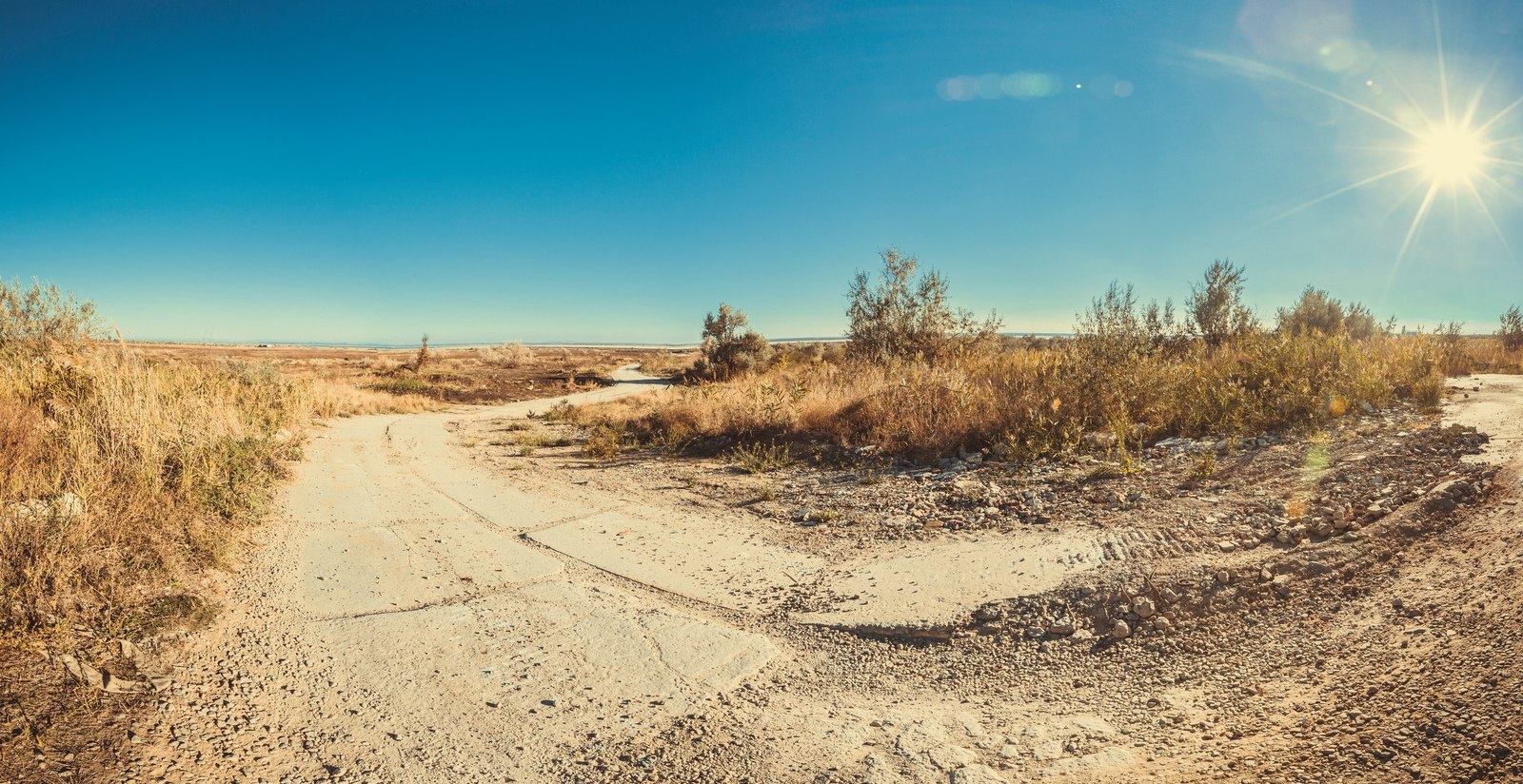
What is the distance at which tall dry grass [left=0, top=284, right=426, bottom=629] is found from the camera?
3.27 meters

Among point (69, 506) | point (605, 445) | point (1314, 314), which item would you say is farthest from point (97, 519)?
point (1314, 314)

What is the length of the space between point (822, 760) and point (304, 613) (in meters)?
3.41

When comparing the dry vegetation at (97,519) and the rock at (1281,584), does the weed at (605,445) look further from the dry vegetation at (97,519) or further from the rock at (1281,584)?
the rock at (1281,584)

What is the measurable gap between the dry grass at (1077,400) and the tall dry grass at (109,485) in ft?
16.9

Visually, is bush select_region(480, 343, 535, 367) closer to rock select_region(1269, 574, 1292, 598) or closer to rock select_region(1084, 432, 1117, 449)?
rock select_region(1084, 432, 1117, 449)

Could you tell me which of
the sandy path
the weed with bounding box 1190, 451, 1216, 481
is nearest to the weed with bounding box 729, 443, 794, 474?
the sandy path

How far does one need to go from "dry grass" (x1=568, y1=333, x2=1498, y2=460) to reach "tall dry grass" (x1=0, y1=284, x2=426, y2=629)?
16.9 ft

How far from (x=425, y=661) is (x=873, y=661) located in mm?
2415

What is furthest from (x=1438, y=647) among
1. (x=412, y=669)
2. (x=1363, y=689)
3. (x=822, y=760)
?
(x=412, y=669)

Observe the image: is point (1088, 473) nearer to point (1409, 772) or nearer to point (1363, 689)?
point (1363, 689)

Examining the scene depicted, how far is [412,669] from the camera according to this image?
306 centimetres

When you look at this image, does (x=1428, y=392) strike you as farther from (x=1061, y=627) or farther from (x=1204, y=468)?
(x=1061, y=627)

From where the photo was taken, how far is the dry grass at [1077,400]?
6777 millimetres

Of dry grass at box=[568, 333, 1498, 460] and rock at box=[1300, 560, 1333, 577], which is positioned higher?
dry grass at box=[568, 333, 1498, 460]
